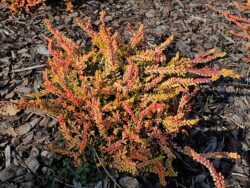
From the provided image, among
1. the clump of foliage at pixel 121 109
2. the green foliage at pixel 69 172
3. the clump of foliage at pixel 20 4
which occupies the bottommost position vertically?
the green foliage at pixel 69 172

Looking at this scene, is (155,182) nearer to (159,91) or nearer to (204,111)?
(159,91)

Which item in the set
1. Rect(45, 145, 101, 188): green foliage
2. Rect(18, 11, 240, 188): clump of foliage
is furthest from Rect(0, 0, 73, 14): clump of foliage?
Rect(45, 145, 101, 188): green foliage

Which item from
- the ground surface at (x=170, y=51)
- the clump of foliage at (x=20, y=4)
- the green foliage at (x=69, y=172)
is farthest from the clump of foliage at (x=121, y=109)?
the clump of foliage at (x=20, y=4)

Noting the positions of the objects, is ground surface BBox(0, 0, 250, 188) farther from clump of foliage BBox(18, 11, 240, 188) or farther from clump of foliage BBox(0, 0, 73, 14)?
clump of foliage BBox(18, 11, 240, 188)

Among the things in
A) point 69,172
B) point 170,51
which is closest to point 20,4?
point 170,51

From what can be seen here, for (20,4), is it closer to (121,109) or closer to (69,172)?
(121,109)

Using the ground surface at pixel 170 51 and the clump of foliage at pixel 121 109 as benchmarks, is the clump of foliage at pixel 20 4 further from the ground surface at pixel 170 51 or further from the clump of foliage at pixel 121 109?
the clump of foliage at pixel 121 109

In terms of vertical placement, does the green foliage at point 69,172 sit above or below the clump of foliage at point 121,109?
below

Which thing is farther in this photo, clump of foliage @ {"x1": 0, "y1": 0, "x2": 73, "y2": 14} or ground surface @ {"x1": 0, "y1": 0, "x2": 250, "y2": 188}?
clump of foliage @ {"x1": 0, "y1": 0, "x2": 73, "y2": 14}

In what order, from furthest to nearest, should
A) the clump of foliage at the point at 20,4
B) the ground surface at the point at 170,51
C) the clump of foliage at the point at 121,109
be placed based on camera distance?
1. the clump of foliage at the point at 20,4
2. the ground surface at the point at 170,51
3. the clump of foliage at the point at 121,109

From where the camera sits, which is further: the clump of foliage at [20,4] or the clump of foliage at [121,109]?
the clump of foliage at [20,4]
